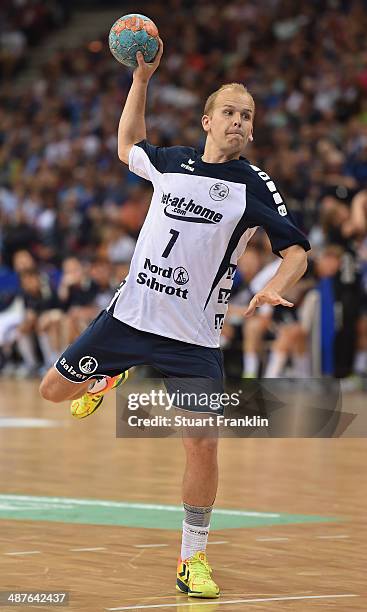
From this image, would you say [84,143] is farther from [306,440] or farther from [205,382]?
[205,382]

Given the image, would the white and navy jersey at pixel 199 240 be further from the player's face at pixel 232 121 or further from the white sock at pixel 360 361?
the white sock at pixel 360 361

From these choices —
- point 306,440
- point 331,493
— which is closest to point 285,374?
point 306,440

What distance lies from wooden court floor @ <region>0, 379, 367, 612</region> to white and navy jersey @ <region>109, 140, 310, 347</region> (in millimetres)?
1275

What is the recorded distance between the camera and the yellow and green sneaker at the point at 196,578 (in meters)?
6.59

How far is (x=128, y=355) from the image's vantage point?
7031 mm

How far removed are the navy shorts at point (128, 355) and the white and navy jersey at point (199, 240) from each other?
50mm

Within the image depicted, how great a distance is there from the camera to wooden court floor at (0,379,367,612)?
661cm

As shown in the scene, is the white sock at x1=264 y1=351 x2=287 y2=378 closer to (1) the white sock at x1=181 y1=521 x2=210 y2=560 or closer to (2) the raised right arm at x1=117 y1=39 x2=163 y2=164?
(2) the raised right arm at x1=117 y1=39 x2=163 y2=164

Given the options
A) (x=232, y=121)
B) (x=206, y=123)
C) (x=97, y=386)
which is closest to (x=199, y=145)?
(x=97, y=386)

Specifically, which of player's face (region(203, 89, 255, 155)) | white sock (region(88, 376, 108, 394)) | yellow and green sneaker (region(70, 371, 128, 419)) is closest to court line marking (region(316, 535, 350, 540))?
yellow and green sneaker (region(70, 371, 128, 419))

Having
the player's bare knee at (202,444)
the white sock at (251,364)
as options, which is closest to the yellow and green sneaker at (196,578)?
the player's bare knee at (202,444)

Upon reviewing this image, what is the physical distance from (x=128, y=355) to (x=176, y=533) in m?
1.85

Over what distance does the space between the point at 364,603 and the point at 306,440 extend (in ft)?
25.2

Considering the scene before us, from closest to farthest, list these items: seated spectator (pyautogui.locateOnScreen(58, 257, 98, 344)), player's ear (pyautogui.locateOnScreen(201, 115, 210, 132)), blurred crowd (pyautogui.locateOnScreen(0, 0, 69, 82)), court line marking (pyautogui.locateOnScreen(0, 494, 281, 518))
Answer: player's ear (pyautogui.locateOnScreen(201, 115, 210, 132)) → court line marking (pyautogui.locateOnScreen(0, 494, 281, 518)) → seated spectator (pyautogui.locateOnScreen(58, 257, 98, 344)) → blurred crowd (pyautogui.locateOnScreen(0, 0, 69, 82))
